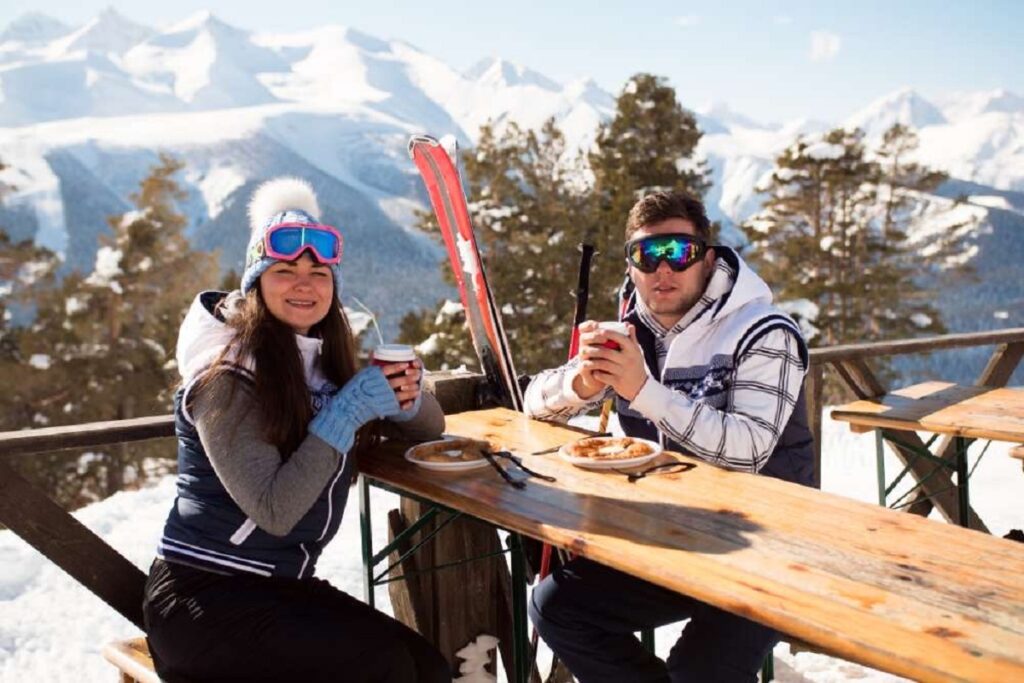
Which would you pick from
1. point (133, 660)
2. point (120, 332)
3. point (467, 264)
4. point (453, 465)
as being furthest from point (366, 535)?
point (120, 332)

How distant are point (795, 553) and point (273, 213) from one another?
1.58 metres

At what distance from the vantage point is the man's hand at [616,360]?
7.67 feet

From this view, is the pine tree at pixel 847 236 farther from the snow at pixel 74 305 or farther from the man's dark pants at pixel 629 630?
the man's dark pants at pixel 629 630

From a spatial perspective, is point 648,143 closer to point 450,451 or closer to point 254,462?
point 450,451

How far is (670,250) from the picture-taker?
105 inches

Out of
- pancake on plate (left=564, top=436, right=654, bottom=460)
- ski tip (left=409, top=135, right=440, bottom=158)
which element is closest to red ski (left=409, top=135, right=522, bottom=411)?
ski tip (left=409, top=135, right=440, bottom=158)

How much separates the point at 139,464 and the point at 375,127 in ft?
368

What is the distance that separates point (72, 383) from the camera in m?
20.2

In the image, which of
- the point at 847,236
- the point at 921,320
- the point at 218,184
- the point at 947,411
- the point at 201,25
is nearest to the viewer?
the point at 947,411

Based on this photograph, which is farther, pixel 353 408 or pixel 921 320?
pixel 921 320

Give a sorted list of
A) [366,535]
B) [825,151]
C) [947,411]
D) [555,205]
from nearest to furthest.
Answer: [366,535] → [947,411] → [555,205] → [825,151]

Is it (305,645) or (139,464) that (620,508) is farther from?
(139,464)

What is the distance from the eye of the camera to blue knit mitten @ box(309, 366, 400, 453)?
6.89 ft

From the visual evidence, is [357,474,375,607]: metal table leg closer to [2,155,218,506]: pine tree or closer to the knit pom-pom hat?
the knit pom-pom hat
